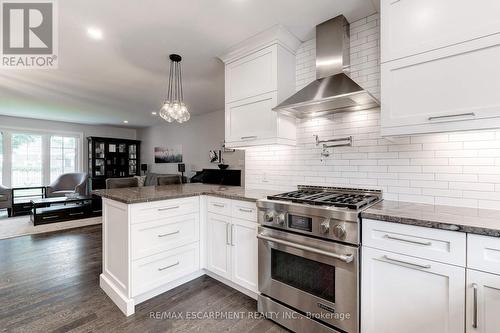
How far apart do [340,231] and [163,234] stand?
156cm

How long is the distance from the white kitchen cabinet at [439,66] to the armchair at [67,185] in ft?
23.6

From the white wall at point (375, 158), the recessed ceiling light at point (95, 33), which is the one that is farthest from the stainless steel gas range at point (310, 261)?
the recessed ceiling light at point (95, 33)

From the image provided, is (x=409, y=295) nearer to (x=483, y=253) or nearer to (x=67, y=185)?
(x=483, y=253)

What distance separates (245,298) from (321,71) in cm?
225

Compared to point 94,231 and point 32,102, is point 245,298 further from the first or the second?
point 32,102

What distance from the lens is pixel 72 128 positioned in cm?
720

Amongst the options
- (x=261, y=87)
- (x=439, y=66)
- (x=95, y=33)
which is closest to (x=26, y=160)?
(x=95, y=33)

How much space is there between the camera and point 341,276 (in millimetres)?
1516

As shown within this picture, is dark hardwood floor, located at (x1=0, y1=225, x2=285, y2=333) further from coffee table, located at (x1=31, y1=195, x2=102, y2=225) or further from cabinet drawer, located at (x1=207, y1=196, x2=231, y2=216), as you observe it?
coffee table, located at (x1=31, y1=195, x2=102, y2=225)

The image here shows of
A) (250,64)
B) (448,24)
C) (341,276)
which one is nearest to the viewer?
(448,24)

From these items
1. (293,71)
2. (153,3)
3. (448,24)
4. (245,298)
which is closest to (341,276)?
(245,298)

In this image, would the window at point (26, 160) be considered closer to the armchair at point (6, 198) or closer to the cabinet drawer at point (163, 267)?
the armchair at point (6, 198)

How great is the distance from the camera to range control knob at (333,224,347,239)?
4.88ft

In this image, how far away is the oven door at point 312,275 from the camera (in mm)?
1487
